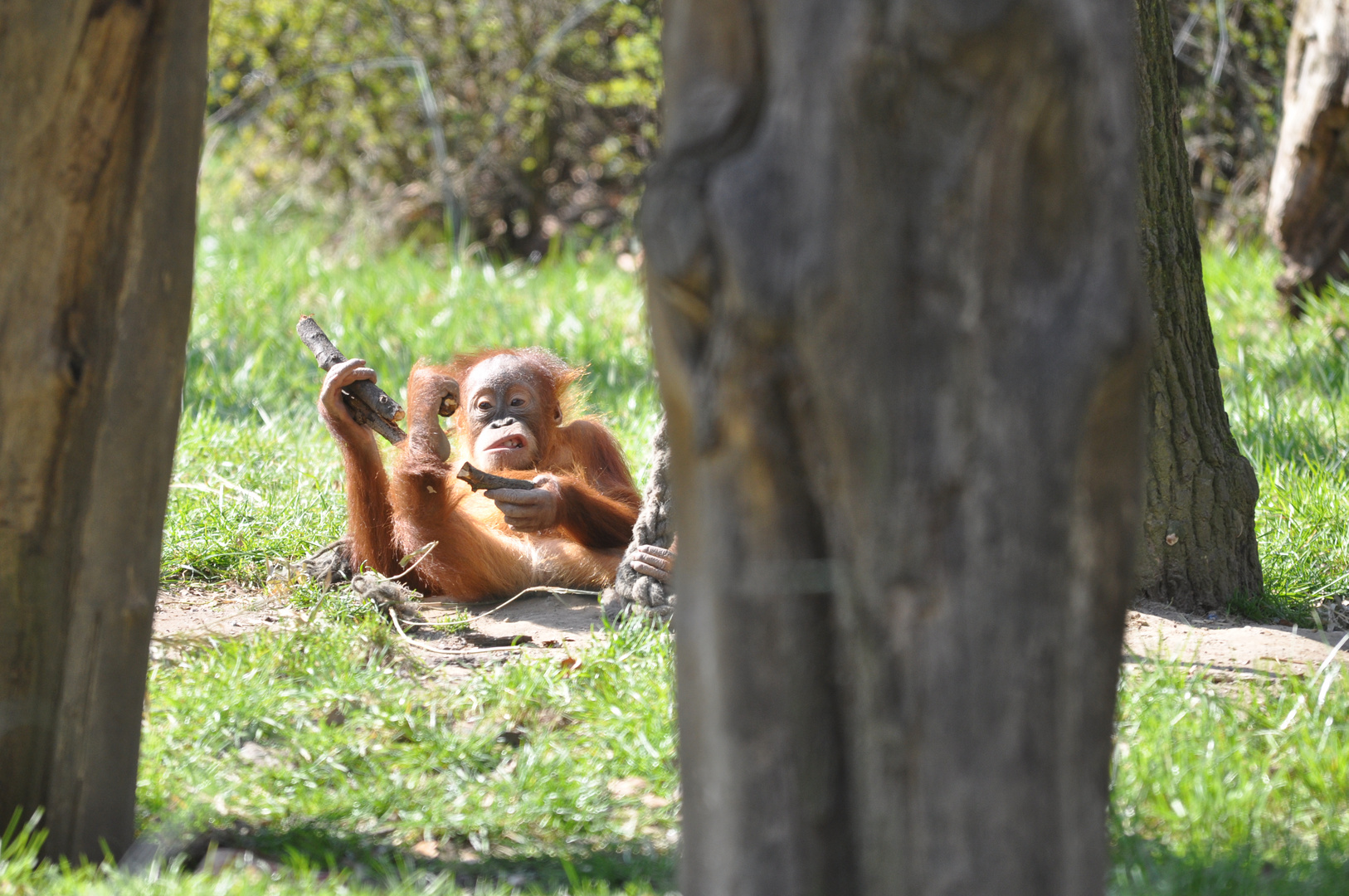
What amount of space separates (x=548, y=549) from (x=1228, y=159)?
5890mm

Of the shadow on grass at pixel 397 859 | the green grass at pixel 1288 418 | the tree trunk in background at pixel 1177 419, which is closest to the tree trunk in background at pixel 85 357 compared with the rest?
the shadow on grass at pixel 397 859

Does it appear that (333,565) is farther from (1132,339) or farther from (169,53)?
(1132,339)

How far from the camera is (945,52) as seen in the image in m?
1.36

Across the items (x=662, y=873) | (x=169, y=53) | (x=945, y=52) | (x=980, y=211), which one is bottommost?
(x=662, y=873)

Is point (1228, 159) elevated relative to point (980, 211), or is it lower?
elevated

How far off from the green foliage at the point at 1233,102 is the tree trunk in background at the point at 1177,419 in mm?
4560

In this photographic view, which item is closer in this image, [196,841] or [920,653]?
[920,653]

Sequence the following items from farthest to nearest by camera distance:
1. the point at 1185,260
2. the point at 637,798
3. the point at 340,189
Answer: the point at 340,189 → the point at 1185,260 → the point at 637,798

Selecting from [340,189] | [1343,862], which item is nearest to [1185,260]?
[1343,862]

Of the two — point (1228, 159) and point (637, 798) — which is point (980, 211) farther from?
point (1228, 159)

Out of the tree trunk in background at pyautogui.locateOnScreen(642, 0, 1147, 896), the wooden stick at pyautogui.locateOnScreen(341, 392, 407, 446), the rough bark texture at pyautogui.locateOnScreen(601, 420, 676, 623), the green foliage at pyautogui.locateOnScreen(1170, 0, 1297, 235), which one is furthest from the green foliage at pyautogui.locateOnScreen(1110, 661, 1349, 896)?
the green foliage at pyautogui.locateOnScreen(1170, 0, 1297, 235)

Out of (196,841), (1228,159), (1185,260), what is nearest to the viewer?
(196,841)

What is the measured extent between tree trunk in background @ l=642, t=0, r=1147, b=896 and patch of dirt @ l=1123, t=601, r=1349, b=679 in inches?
50.2

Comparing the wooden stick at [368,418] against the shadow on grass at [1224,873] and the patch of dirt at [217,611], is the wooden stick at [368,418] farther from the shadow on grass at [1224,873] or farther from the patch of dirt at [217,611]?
the shadow on grass at [1224,873]
